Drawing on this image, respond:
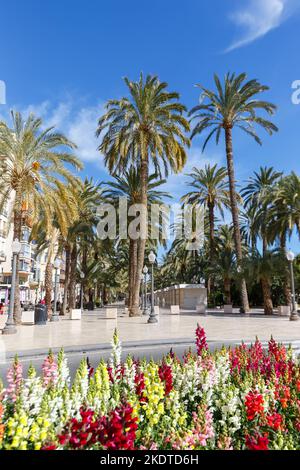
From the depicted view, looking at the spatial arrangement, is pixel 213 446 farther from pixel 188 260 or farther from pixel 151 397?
pixel 188 260

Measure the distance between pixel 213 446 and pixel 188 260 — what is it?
2021 inches

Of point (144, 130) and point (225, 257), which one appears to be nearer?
point (144, 130)

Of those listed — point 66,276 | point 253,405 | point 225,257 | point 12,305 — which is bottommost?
→ point 253,405

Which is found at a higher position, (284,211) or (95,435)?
(284,211)

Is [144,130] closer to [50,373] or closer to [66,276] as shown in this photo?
[66,276]

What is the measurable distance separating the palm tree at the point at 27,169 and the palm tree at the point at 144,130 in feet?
20.3

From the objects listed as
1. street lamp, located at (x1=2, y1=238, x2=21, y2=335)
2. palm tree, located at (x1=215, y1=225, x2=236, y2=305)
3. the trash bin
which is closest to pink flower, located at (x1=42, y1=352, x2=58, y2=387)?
street lamp, located at (x1=2, y1=238, x2=21, y2=335)

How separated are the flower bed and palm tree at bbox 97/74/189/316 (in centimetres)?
2086

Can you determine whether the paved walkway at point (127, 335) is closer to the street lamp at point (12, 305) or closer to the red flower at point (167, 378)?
the street lamp at point (12, 305)

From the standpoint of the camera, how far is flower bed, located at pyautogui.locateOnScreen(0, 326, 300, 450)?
243cm

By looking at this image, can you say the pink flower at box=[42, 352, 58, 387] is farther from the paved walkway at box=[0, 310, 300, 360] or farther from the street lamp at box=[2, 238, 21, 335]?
the street lamp at box=[2, 238, 21, 335]

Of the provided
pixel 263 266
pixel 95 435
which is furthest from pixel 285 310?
pixel 95 435

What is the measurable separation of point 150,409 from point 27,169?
17455 mm

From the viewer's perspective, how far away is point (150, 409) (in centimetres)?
321
